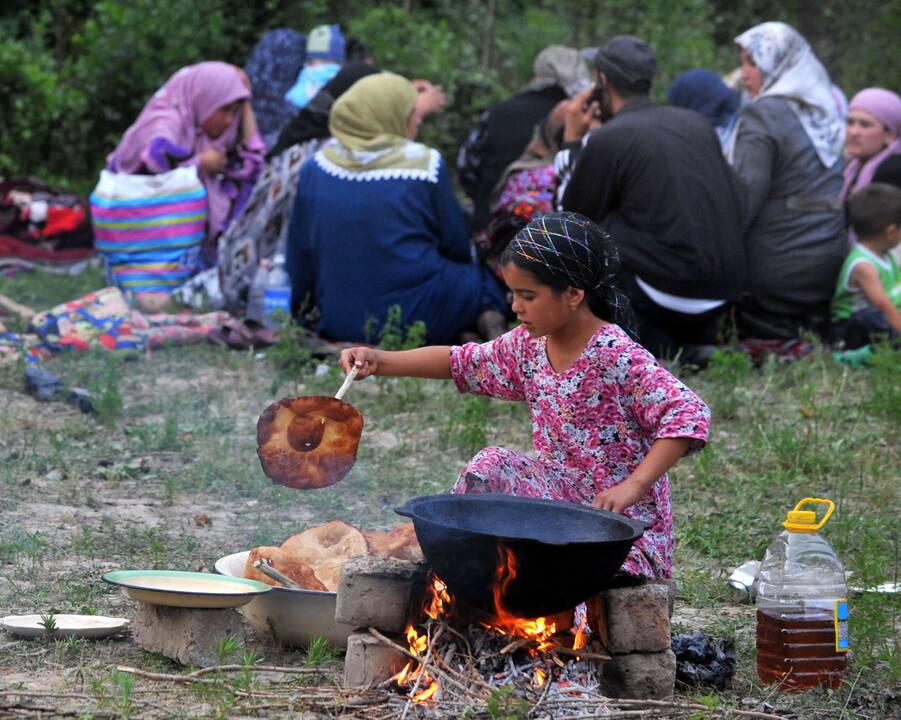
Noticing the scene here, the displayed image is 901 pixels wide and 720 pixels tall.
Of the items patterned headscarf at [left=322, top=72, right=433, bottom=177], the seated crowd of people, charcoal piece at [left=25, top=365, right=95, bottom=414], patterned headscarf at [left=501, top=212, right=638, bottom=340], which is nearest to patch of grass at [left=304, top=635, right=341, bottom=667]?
patterned headscarf at [left=501, top=212, right=638, bottom=340]

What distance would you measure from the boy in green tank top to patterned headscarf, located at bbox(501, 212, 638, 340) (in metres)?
4.18

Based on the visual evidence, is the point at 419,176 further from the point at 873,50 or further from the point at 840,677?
the point at 873,50

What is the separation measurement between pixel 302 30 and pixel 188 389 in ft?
23.3

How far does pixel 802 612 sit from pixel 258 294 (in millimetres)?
4969

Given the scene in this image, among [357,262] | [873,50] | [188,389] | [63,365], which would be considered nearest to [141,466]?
[188,389]

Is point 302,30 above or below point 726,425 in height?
above

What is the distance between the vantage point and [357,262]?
7113 millimetres

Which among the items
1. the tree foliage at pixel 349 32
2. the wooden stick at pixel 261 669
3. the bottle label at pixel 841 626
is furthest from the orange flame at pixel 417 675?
the tree foliage at pixel 349 32

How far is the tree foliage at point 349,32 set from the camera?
10.8m

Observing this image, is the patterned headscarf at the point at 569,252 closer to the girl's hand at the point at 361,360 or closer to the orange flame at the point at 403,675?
the girl's hand at the point at 361,360

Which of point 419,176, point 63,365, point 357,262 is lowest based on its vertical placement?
point 63,365

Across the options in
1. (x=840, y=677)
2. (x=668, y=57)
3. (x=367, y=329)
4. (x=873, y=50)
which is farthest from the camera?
(x=873, y=50)

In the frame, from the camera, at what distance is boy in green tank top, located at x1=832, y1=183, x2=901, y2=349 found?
7250 millimetres

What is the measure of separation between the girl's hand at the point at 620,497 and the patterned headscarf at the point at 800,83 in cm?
503
